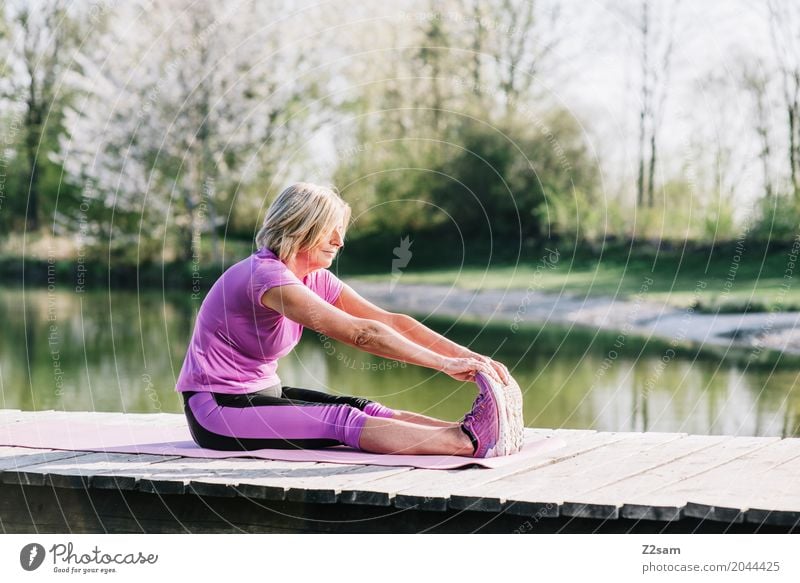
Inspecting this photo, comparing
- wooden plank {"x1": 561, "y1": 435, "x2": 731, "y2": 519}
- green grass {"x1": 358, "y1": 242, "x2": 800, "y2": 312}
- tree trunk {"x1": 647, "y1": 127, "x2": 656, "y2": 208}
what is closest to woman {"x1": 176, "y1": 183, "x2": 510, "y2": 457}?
wooden plank {"x1": 561, "y1": 435, "x2": 731, "y2": 519}

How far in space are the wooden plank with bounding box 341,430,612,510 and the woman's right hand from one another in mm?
349

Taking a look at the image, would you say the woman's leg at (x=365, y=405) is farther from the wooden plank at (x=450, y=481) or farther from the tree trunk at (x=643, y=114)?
the tree trunk at (x=643, y=114)

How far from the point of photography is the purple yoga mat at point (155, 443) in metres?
4.37

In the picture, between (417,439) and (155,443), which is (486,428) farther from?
(155,443)

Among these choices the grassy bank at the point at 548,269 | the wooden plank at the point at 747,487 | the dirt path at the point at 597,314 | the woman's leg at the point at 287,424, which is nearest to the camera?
the wooden plank at the point at 747,487

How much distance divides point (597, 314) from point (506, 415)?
1394 cm

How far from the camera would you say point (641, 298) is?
17.5 meters

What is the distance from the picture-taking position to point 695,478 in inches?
161

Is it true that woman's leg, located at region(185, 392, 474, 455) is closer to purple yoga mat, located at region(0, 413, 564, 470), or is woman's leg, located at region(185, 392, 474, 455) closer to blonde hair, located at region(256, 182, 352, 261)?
purple yoga mat, located at region(0, 413, 564, 470)

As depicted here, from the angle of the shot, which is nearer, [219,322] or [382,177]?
[219,322]

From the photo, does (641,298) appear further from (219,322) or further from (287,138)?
(219,322)

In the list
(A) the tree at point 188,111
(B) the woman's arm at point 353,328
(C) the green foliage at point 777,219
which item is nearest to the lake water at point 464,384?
(A) the tree at point 188,111

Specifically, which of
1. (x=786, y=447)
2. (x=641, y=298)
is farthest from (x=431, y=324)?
(x=786, y=447)

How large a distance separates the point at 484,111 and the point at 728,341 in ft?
28.9
